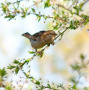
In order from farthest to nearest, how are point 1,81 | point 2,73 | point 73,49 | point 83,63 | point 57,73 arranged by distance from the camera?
point 73,49 < point 57,73 < point 83,63 < point 2,73 < point 1,81

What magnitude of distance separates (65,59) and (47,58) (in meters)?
1.04

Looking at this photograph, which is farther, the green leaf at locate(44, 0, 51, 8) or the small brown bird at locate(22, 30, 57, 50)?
the small brown bird at locate(22, 30, 57, 50)

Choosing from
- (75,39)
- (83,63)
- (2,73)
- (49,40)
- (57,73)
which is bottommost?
(2,73)

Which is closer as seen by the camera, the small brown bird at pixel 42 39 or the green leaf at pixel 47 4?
the green leaf at pixel 47 4

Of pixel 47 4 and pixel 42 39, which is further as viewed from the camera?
pixel 42 39

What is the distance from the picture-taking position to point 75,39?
18094 mm

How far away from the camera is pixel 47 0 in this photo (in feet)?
14.1

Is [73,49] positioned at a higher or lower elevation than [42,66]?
higher

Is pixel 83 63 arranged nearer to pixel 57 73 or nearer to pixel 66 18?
pixel 66 18

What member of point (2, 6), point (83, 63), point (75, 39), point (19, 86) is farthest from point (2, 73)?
point (75, 39)

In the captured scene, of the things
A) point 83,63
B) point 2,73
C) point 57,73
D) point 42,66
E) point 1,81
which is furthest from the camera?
point 42,66

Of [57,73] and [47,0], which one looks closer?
[47,0]

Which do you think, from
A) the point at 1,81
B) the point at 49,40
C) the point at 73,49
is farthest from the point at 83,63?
the point at 73,49

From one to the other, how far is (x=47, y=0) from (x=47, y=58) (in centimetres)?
1306
